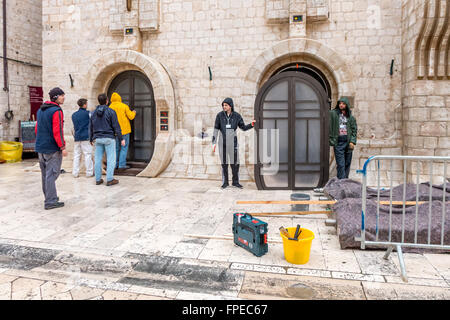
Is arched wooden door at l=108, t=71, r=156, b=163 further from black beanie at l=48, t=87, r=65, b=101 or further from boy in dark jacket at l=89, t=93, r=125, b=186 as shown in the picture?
black beanie at l=48, t=87, r=65, b=101

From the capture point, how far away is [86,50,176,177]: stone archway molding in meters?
8.11

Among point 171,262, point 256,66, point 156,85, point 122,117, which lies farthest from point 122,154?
point 171,262

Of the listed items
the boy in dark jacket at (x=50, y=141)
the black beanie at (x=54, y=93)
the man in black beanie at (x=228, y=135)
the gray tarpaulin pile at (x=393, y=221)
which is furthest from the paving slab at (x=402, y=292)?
the black beanie at (x=54, y=93)

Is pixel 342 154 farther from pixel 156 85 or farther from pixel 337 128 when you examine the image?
pixel 156 85

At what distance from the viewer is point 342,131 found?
6.62m

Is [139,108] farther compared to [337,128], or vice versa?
[139,108]

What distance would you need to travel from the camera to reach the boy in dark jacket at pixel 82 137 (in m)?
7.77

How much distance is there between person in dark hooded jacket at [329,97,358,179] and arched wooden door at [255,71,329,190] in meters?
0.15

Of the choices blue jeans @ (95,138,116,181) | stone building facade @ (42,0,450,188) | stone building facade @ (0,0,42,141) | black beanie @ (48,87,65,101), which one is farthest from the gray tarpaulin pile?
stone building facade @ (0,0,42,141)

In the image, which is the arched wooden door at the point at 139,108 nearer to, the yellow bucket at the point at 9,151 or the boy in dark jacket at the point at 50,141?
the boy in dark jacket at the point at 50,141

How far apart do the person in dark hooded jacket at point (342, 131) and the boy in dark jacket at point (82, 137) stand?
209 inches

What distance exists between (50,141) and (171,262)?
3.09 metres

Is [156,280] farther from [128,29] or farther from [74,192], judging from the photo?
[128,29]
